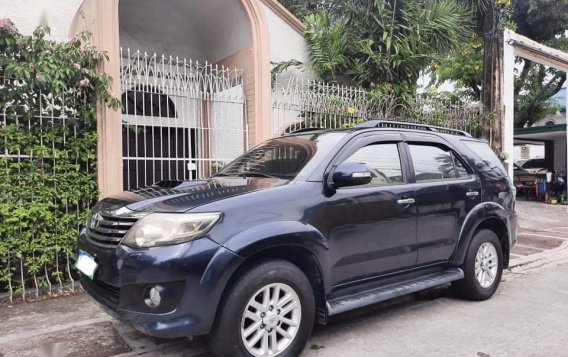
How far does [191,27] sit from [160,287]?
7.29m

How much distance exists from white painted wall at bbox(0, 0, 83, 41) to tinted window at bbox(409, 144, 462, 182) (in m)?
5.45

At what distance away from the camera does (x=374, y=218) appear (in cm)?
382

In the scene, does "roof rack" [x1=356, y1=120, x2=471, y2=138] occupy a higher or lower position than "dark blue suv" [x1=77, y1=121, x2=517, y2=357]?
higher

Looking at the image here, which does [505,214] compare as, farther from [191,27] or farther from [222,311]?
[191,27]

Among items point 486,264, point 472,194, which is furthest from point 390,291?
point 486,264

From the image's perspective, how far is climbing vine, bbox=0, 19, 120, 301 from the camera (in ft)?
15.9

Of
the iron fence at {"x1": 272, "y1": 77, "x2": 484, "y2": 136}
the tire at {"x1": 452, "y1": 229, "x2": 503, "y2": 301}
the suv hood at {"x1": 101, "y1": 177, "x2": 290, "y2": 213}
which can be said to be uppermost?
the iron fence at {"x1": 272, "y1": 77, "x2": 484, "y2": 136}

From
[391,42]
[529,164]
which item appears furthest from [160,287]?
[529,164]

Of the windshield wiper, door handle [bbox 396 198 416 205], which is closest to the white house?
the windshield wiper

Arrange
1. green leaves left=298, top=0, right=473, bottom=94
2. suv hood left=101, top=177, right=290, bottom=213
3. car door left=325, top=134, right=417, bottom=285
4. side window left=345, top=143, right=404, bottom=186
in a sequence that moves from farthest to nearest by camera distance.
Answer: green leaves left=298, top=0, right=473, bottom=94 → side window left=345, top=143, right=404, bottom=186 → car door left=325, top=134, right=417, bottom=285 → suv hood left=101, top=177, right=290, bottom=213

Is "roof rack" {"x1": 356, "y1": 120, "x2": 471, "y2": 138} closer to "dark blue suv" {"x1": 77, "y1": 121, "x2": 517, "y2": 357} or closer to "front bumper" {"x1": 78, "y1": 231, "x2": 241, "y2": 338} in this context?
"dark blue suv" {"x1": 77, "y1": 121, "x2": 517, "y2": 357}

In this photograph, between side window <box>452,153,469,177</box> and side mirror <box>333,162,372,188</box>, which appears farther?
side window <box>452,153,469,177</box>

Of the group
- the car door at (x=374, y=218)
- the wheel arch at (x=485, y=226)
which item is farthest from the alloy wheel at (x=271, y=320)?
the wheel arch at (x=485, y=226)

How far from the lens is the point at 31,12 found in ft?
22.5
